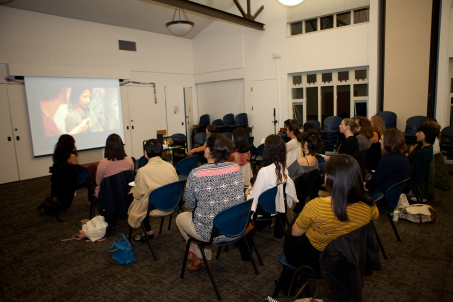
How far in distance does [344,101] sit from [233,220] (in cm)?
693

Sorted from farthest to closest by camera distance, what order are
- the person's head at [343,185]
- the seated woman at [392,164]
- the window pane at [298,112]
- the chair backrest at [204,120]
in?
1. the chair backrest at [204,120]
2. the window pane at [298,112]
3. the seated woman at [392,164]
4. the person's head at [343,185]

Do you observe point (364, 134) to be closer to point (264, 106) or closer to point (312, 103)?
point (312, 103)

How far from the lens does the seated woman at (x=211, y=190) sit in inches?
92.0

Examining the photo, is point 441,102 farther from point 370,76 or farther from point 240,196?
point 240,196

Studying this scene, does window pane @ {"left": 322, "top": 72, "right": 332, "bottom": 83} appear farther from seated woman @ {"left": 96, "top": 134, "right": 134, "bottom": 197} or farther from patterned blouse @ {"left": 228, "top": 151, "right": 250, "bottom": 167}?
seated woman @ {"left": 96, "top": 134, "right": 134, "bottom": 197}

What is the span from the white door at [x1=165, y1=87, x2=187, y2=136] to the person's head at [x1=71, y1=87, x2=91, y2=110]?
2.68 metres

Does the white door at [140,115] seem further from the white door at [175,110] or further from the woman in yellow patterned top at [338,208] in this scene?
the woman in yellow patterned top at [338,208]

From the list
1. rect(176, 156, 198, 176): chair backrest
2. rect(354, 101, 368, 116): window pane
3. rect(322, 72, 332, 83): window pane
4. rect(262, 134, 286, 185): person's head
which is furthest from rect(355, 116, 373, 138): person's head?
rect(322, 72, 332, 83): window pane

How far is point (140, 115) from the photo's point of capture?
915 centimetres

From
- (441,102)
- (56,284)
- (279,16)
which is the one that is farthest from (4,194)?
(441,102)

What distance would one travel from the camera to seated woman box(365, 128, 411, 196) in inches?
119

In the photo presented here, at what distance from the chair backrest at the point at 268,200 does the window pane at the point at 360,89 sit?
6.19 meters

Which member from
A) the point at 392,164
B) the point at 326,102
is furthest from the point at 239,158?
the point at 326,102

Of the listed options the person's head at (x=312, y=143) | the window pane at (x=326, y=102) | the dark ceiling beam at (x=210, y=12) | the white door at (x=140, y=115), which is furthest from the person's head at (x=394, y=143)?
the white door at (x=140, y=115)
